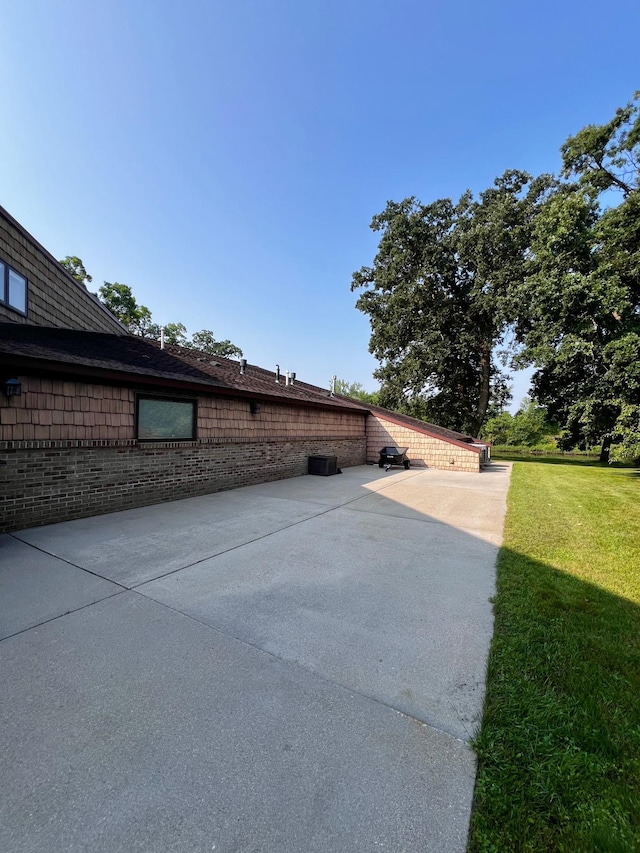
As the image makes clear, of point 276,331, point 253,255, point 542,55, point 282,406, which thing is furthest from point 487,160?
point 282,406

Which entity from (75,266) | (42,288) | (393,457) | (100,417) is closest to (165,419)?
(100,417)

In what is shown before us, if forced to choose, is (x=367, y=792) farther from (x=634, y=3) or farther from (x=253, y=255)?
(x=253, y=255)

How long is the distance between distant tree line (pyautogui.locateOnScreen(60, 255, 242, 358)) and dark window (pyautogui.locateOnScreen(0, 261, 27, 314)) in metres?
14.2

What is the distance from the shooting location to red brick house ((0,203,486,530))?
16.8ft

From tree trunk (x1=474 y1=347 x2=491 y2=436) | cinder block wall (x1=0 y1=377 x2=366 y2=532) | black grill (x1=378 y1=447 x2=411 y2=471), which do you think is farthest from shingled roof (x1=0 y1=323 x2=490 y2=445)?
tree trunk (x1=474 y1=347 x2=491 y2=436)

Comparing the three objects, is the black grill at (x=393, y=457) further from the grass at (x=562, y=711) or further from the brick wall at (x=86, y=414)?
the grass at (x=562, y=711)

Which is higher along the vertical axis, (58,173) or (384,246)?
(384,246)

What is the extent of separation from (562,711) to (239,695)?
181 centimetres

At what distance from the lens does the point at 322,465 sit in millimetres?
11344

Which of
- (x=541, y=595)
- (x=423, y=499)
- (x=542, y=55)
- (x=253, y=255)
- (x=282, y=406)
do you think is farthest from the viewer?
(x=253, y=255)

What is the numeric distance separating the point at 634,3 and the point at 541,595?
15.0 metres

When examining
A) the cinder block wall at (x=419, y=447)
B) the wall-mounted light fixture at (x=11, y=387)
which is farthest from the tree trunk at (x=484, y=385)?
the wall-mounted light fixture at (x=11, y=387)

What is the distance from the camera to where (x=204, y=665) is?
7.50 ft

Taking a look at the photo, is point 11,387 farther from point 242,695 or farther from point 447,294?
point 447,294
